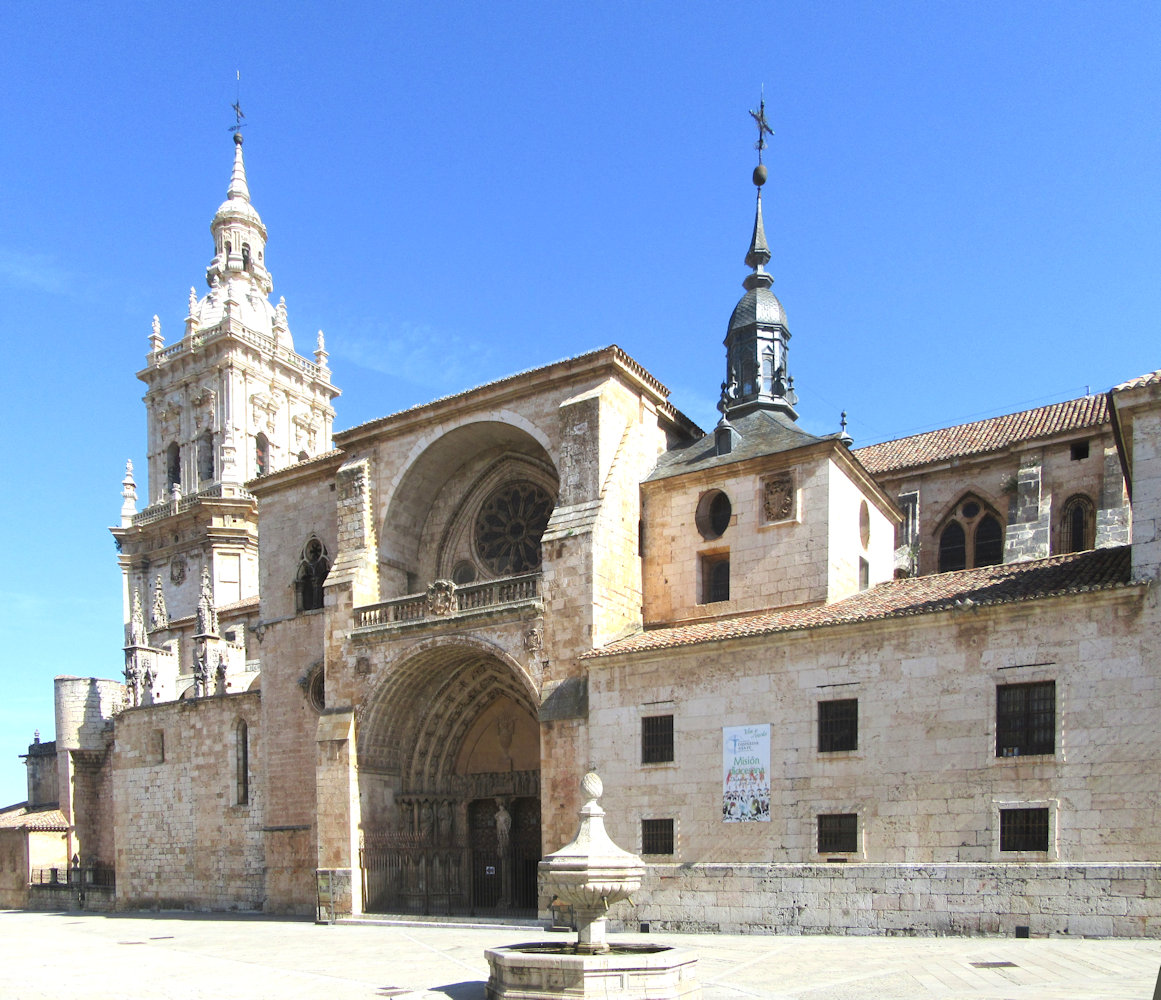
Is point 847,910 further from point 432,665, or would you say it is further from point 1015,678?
point 432,665

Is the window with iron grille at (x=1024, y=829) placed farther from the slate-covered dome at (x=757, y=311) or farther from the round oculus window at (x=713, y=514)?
the slate-covered dome at (x=757, y=311)

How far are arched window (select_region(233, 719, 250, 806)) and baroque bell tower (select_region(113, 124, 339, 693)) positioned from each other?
49.0 ft

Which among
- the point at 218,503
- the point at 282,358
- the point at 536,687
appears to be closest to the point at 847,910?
the point at 536,687

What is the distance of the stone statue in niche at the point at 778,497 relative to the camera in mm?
20578

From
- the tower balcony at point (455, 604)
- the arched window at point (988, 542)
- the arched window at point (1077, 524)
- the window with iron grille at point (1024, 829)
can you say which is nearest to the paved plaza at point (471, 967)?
the window with iron grille at point (1024, 829)

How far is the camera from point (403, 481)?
2453 centimetres

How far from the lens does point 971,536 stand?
2570cm

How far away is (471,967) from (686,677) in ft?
20.4

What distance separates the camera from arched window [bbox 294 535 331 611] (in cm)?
2653

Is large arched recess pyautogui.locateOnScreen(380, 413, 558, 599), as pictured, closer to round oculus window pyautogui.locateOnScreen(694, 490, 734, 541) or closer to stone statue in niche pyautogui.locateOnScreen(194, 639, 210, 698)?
round oculus window pyautogui.locateOnScreen(694, 490, 734, 541)

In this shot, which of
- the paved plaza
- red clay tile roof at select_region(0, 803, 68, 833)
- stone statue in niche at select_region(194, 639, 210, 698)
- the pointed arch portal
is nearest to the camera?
the paved plaza

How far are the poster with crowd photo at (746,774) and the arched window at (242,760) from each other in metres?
14.4

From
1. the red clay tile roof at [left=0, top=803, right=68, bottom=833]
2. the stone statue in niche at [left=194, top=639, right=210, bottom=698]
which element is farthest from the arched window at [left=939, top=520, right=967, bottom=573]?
the red clay tile roof at [left=0, top=803, right=68, bottom=833]

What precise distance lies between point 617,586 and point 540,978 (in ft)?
36.4
